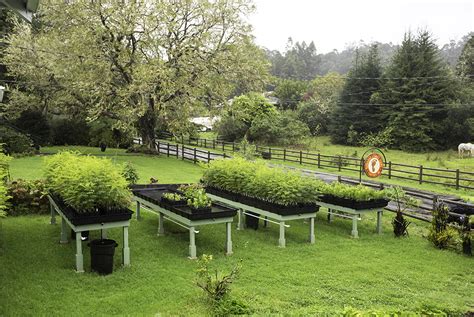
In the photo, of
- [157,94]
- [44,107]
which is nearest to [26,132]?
[44,107]

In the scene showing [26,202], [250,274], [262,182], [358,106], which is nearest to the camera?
[250,274]

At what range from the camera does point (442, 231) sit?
1041cm

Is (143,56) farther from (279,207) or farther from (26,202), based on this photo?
(279,207)

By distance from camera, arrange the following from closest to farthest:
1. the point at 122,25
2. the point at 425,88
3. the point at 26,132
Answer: the point at 122,25, the point at 26,132, the point at 425,88

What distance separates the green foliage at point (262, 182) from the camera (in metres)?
10.1

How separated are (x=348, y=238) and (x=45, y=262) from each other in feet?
23.4

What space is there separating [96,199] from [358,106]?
135 ft

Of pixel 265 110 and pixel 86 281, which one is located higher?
pixel 265 110

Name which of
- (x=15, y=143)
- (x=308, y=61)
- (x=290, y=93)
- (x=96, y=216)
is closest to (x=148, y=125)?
(x=15, y=143)

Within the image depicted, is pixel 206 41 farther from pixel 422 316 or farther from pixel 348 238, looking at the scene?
pixel 422 316

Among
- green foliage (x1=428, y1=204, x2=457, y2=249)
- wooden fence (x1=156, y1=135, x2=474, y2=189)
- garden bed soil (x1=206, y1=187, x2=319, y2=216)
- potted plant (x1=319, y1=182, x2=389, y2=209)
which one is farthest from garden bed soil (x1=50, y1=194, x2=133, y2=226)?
wooden fence (x1=156, y1=135, x2=474, y2=189)

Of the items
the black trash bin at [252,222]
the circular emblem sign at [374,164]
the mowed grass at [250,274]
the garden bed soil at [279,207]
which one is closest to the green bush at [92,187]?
the mowed grass at [250,274]

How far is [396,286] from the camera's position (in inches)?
303

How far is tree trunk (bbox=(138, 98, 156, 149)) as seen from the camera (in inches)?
1122
